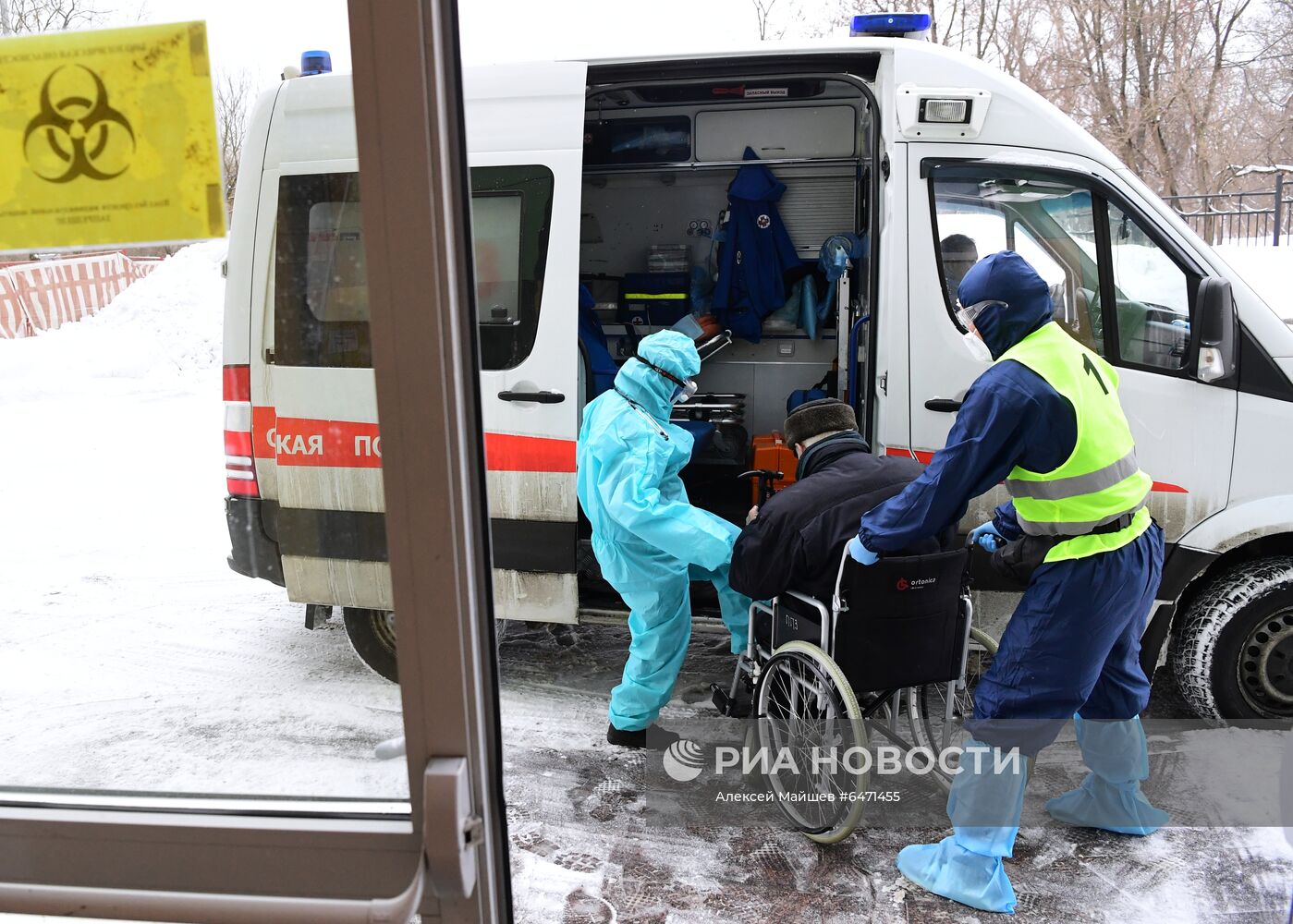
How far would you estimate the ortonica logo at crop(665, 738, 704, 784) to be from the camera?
3777 millimetres

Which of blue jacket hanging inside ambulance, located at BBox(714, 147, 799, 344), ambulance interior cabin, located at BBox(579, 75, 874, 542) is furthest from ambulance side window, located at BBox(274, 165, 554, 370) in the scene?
blue jacket hanging inside ambulance, located at BBox(714, 147, 799, 344)

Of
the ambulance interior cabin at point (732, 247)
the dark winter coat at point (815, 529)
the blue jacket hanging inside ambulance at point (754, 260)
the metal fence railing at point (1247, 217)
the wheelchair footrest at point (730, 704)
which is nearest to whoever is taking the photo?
the dark winter coat at point (815, 529)

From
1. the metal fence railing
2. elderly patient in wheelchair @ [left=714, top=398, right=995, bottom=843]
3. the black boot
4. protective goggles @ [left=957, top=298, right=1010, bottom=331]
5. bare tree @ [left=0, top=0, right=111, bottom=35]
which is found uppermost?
the metal fence railing

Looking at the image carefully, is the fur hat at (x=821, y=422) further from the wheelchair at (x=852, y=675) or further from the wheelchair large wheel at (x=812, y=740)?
the wheelchair large wheel at (x=812, y=740)

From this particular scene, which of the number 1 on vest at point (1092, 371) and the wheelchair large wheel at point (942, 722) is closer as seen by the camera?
the number 1 on vest at point (1092, 371)

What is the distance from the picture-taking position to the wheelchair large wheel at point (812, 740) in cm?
306

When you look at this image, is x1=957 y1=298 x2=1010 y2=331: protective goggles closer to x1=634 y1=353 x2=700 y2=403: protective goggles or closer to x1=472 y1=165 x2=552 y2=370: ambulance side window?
x1=634 y1=353 x2=700 y2=403: protective goggles

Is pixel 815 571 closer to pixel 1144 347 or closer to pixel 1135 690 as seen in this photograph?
pixel 1135 690

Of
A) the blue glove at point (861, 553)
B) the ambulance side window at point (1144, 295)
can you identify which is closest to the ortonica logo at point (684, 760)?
the blue glove at point (861, 553)

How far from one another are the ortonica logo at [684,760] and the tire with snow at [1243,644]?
6.28 ft

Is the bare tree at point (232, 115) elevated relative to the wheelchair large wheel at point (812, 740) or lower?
elevated

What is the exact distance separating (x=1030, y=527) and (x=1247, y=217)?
13663 mm

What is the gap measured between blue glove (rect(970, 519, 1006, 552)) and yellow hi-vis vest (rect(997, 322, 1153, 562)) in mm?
392

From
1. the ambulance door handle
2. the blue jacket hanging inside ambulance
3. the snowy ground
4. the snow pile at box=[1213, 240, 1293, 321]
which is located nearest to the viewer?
the snowy ground
